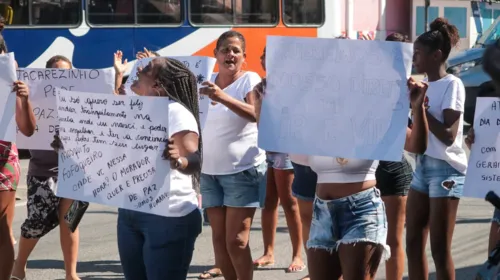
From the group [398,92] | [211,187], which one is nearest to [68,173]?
[211,187]

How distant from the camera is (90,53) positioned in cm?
1381

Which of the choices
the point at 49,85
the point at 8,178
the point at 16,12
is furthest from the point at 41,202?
the point at 16,12

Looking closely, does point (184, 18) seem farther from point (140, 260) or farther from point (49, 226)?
point (140, 260)

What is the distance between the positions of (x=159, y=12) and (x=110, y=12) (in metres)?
0.80

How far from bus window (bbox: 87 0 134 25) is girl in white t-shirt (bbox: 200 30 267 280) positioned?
27.5 feet

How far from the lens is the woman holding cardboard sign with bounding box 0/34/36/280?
525 cm

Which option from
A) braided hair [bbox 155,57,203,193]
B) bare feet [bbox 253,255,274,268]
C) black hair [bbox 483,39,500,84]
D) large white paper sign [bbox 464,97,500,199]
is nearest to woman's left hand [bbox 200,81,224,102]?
braided hair [bbox 155,57,203,193]

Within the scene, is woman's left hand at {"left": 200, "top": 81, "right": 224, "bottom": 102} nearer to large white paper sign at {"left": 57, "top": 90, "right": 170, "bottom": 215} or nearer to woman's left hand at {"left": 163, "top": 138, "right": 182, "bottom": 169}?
large white paper sign at {"left": 57, "top": 90, "right": 170, "bottom": 215}

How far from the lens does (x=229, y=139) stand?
5.70m

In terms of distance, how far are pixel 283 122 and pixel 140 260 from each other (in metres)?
0.94

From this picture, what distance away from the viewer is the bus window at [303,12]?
15148 millimetres

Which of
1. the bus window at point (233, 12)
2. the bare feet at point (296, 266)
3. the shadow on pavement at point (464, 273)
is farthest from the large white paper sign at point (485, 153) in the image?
the bus window at point (233, 12)

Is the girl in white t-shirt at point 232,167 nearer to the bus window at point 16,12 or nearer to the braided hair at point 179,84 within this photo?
the braided hair at point 179,84

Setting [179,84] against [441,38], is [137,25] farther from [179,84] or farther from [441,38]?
[179,84]
